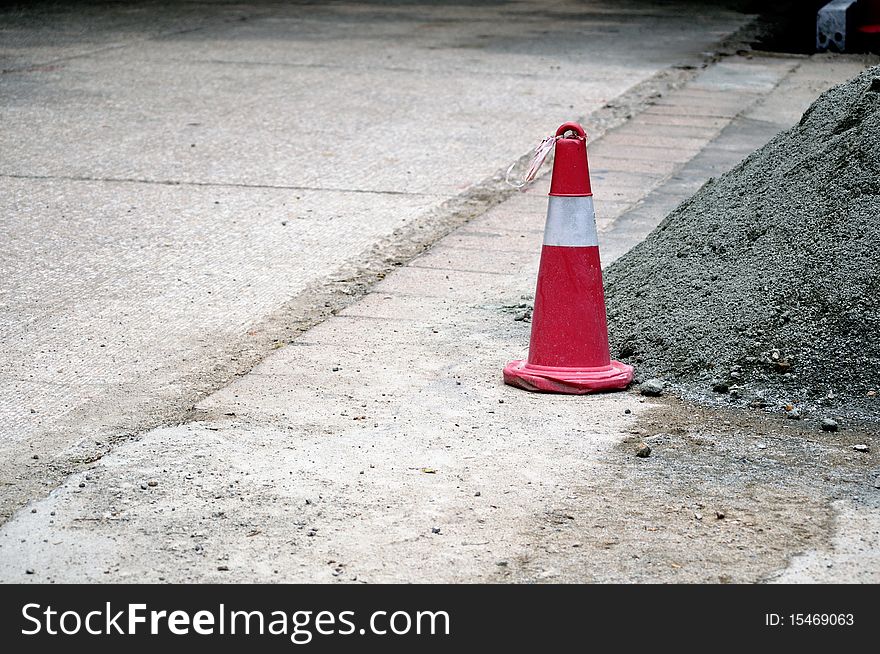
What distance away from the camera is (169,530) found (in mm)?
2934

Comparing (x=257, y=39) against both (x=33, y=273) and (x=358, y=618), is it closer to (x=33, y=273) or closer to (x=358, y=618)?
(x=33, y=273)

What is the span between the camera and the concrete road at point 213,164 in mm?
4109

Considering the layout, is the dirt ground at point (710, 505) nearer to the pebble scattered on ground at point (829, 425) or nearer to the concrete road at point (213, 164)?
the pebble scattered on ground at point (829, 425)

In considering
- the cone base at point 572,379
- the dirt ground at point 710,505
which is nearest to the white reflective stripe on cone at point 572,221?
the cone base at point 572,379

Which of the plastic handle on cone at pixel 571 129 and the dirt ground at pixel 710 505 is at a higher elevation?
the plastic handle on cone at pixel 571 129

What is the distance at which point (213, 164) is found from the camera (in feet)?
23.5

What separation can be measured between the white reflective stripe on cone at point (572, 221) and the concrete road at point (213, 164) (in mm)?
1092

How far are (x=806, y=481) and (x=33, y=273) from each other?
3247mm

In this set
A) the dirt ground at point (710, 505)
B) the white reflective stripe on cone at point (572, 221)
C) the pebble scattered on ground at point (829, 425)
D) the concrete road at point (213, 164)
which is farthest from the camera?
the concrete road at point (213, 164)

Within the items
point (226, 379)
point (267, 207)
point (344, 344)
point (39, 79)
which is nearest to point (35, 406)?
point (226, 379)

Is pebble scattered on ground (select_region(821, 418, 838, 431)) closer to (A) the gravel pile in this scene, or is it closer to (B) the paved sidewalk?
(A) the gravel pile

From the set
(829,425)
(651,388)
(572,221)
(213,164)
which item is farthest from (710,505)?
(213,164)

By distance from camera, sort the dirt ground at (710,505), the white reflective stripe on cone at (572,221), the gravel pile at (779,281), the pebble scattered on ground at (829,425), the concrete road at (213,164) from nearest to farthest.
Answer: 1. the dirt ground at (710,505)
2. the pebble scattered on ground at (829,425)
3. the gravel pile at (779,281)
4. the white reflective stripe on cone at (572,221)
5. the concrete road at (213,164)

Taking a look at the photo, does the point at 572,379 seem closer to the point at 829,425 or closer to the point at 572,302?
the point at 572,302
